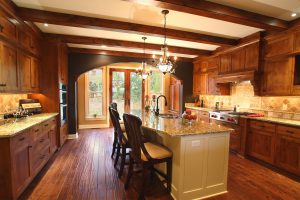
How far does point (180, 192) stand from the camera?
6.46ft

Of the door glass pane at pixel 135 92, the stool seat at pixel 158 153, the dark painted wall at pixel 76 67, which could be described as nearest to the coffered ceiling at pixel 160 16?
the dark painted wall at pixel 76 67

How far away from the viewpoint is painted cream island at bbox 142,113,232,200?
1.94m

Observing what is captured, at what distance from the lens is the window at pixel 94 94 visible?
6020 millimetres

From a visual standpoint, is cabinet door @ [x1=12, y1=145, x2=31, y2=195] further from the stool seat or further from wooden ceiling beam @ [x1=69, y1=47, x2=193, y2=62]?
wooden ceiling beam @ [x1=69, y1=47, x2=193, y2=62]

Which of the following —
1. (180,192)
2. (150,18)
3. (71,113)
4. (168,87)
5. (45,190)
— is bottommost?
(45,190)

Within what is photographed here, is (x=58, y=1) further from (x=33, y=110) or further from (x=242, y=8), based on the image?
(x=242, y=8)

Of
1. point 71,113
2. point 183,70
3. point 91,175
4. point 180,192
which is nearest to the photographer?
point 180,192

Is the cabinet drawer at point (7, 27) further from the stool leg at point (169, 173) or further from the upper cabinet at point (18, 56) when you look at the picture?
the stool leg at point (169, 173)

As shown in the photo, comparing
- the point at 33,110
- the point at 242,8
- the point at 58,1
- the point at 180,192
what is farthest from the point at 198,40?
the point at 33,110

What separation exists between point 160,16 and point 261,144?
3.11 metres

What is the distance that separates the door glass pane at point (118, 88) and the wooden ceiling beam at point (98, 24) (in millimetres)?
3469

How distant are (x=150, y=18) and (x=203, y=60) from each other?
3.11m

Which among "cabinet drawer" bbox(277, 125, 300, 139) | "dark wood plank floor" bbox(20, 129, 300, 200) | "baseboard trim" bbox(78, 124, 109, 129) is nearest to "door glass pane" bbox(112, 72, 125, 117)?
"baseboard trim" bbox(78, 124, 109, 129)

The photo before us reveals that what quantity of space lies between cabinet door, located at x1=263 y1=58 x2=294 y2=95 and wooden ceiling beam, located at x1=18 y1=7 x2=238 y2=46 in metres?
1.38
